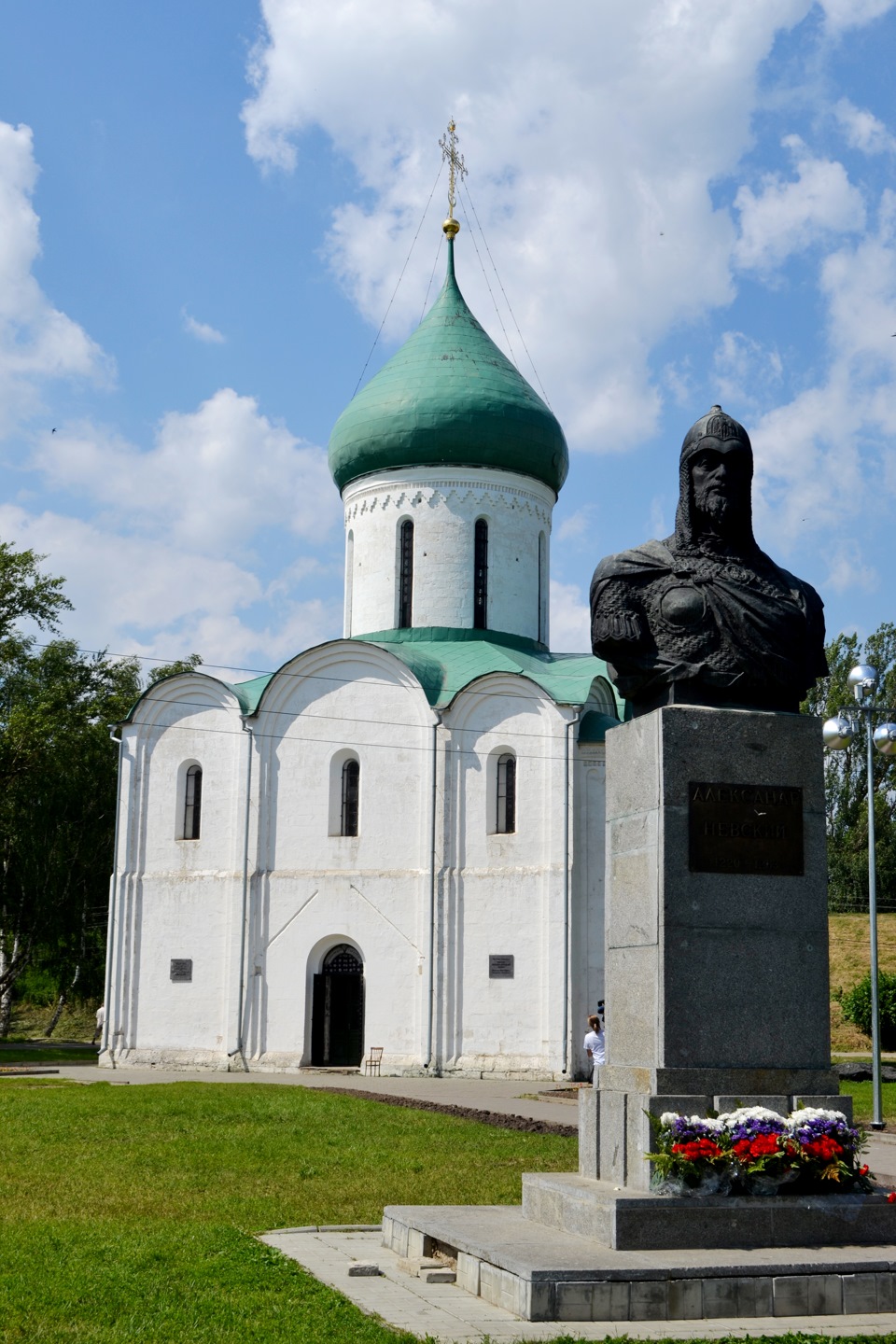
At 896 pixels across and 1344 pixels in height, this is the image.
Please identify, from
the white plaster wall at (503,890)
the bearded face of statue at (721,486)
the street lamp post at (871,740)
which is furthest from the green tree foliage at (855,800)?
the bearded face of statue at (721,486)

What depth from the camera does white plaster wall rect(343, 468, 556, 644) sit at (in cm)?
2538

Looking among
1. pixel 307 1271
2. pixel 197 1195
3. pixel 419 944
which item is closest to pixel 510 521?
pixel 419 944

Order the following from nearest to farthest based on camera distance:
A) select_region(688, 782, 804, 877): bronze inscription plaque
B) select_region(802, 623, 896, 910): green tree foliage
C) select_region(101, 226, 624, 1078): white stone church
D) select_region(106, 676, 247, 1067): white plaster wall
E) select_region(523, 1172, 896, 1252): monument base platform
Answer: select_region(523, 1172, 896, 1252): monument base platform < select_region(688, 782, 804, 877): bronze inscription plaque < select_region(101, 226, 624, 1078): white stone church < select_region(106, 676, 247, 1067): white plaster wall < select_region(802, 623, 896, 910): green tree foliage

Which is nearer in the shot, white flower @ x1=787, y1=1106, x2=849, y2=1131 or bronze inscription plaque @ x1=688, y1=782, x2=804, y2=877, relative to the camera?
white flower @ x1=787, y1=1106, x2=849, y2=1131

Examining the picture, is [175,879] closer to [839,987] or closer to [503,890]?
[503,890]

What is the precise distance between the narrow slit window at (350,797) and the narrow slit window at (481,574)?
3409 mm

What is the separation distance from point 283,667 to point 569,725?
476 cm

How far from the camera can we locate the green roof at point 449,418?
83.5ft

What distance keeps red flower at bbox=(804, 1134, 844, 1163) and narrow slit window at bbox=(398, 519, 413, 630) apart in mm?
19223

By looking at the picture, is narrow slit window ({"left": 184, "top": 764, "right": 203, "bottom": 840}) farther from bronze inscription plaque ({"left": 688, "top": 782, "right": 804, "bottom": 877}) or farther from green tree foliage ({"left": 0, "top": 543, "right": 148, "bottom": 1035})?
bronze inscription plaque ({"left": 688, "top": 782, "right": 804, "bottom": 877})

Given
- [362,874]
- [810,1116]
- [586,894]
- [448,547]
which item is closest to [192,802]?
[362,874]

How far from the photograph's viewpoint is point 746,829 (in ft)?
23.7

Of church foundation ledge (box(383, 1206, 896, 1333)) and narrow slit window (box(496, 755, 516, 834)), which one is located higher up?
narrow slit window (box(496, 755, 516, 834))

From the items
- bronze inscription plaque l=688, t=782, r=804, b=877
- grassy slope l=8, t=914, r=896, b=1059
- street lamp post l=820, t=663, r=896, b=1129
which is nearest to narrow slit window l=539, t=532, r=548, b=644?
grassy slope l=8, t=914, r=896, b=1059
